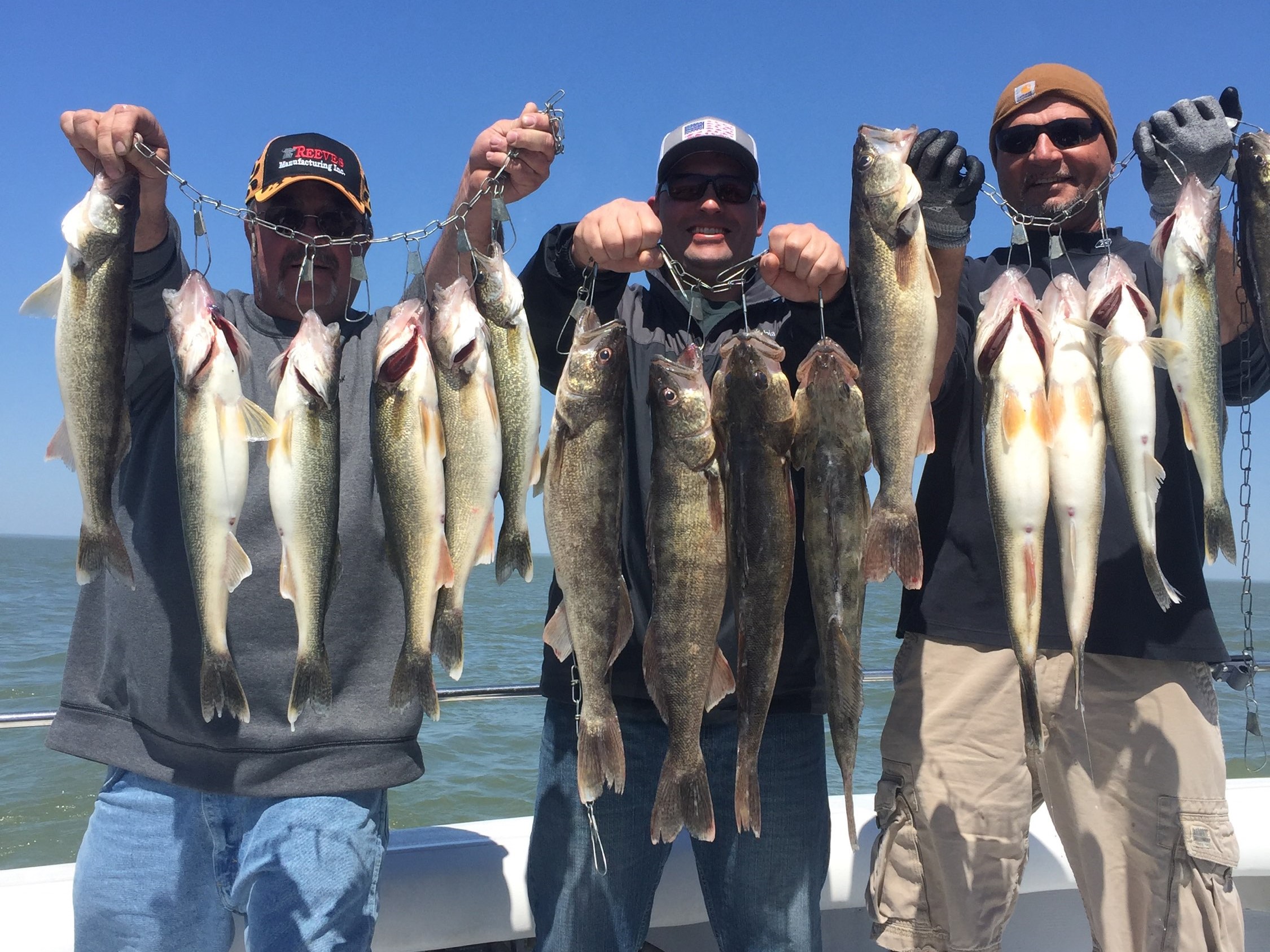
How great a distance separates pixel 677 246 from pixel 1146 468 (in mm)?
1920

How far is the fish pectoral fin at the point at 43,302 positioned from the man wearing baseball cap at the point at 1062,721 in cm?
313

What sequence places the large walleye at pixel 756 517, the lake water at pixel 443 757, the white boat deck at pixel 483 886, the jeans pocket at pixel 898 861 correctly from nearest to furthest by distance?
the large walleye at pixel 756 517 → the jeans pocket at pixel 898 861 → the white boat deck at pixel 483 886 → the lake water at pixel 443 757

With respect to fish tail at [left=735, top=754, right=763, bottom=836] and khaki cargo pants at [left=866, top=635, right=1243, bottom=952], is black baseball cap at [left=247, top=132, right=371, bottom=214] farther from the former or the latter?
khaki cargo pants at [left=866, top=635, right=1243, bottom=952]

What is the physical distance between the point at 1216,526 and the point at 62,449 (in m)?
3.85

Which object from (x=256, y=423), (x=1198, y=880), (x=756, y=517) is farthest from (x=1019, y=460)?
(x=256, y=423)

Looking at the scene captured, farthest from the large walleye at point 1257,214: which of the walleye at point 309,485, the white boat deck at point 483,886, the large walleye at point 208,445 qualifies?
the large walleye at point 208,445

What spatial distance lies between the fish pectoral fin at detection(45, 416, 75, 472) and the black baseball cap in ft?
3.90

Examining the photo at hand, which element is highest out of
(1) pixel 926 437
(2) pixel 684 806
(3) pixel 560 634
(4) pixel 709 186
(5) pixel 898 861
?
(4) pixel 709 186

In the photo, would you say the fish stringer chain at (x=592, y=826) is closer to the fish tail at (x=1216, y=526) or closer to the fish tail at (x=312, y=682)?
the fish tail at (x=312, y=682)

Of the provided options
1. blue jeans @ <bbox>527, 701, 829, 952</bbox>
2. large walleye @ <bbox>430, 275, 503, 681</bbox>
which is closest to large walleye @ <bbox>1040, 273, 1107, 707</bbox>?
blue jeans @ <bbox>527, 701, 829, 952</bbox>

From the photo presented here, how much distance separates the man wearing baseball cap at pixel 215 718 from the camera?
3062 mm

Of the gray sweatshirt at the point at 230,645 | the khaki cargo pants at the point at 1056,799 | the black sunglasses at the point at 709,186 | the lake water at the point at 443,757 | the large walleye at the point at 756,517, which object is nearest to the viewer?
the large walleye at the point at 756,517

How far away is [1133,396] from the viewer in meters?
2.98

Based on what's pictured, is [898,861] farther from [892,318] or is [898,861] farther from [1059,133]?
[1059,133]
